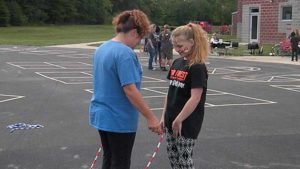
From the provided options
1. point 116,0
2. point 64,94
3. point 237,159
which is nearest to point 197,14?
point 116,0

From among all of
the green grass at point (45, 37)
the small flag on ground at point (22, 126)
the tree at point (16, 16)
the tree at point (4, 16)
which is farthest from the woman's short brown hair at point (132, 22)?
the tree at point (16, 16)

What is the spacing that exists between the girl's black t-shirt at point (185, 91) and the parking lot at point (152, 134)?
1744 mm

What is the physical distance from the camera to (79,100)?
11.7 metres

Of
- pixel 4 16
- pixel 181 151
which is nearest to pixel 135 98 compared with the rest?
pixel 181 151

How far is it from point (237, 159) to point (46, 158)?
237cm

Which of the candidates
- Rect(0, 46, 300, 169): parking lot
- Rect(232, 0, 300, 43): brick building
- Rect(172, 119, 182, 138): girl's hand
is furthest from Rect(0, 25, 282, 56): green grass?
Rect(172, 119, 182, 138): girl's hand

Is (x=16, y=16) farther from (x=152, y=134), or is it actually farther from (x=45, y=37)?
(x=152, y=134)

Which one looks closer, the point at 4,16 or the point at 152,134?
the point at 152,134

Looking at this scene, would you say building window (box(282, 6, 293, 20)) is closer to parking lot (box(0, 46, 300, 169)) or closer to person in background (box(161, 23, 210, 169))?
parking lot (box(0, 46, 300, 169))

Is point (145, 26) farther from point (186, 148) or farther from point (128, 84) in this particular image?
point (186, 148)

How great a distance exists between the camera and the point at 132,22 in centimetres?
409

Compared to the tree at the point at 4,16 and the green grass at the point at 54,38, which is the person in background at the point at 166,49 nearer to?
the green grass at the point at 54,38

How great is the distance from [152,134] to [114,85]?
395 cm

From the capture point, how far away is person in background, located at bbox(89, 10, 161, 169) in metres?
3.99
